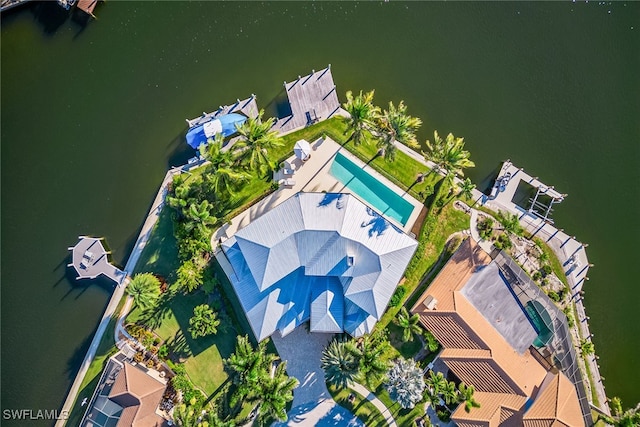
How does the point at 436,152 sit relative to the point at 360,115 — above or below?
above

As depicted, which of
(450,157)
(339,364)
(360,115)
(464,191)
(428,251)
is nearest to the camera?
(360,115)

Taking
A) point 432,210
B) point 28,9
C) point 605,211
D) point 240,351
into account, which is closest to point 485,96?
point 432,210

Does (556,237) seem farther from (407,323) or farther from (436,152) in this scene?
(407,323)

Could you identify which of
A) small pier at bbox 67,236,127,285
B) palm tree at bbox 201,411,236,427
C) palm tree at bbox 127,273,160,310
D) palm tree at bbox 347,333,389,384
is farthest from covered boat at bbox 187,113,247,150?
palm tree at bbox 201,411,236,427

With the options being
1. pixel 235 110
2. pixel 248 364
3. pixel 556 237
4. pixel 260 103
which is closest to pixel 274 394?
pixel 248 364

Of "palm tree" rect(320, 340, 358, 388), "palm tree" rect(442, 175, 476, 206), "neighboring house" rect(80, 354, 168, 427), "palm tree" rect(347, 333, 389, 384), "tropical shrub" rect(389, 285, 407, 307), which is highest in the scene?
"palm tree" rect(442, 175, 476, 206)

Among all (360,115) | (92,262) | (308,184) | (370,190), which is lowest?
(92,262)

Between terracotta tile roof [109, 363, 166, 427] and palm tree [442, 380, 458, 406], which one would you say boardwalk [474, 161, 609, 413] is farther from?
terracotta tile roof [109, 363, 166, 427]
